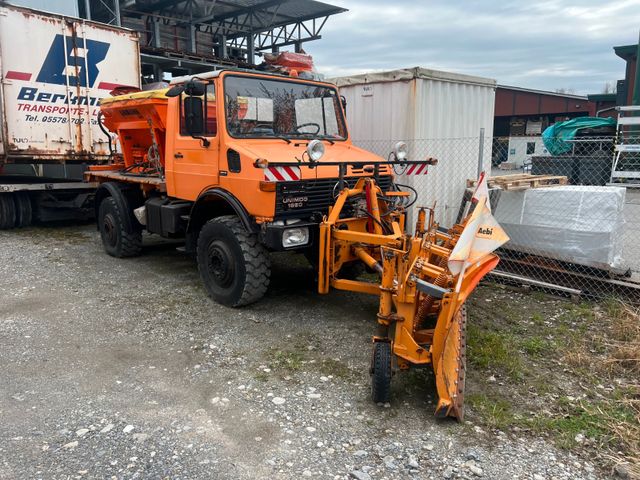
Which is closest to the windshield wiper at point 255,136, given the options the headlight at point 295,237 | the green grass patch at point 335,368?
the headlight at point 295,237

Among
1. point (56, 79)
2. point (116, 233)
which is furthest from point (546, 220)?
point (56, 79)

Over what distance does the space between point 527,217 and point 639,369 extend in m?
2.40

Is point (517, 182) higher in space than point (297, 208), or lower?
higher

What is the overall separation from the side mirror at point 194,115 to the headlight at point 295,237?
152cm

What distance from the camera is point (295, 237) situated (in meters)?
4.84

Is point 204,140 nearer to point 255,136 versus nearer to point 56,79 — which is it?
point 255,136

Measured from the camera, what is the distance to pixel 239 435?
10.4 feet

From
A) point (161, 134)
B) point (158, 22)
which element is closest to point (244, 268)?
point (161, 134)

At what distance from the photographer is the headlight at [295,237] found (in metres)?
4.76

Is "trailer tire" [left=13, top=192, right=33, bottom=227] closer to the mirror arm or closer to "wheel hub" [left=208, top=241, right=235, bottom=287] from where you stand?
the mirror arm

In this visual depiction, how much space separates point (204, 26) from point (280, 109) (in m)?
17.4

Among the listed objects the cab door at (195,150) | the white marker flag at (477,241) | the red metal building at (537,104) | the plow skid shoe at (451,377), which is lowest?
the plow skid shoe at (451,377)

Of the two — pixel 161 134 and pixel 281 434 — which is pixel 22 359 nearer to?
pixel 281 434

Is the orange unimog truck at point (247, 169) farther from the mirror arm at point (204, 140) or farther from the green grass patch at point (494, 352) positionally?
the green grass patch at point (494, 352)
